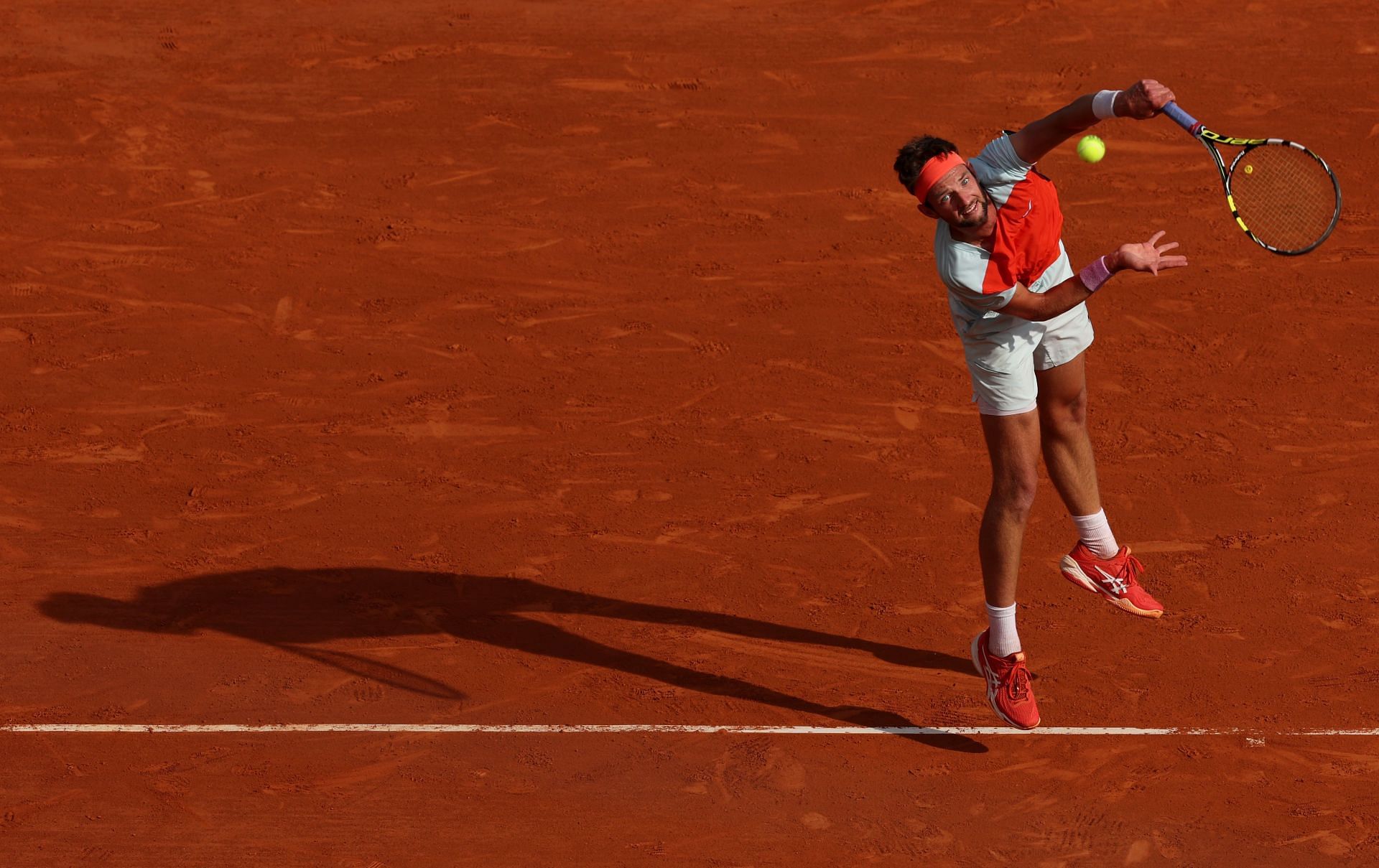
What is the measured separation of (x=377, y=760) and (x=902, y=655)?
7.53 ft

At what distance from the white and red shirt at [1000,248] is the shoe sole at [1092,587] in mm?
1240

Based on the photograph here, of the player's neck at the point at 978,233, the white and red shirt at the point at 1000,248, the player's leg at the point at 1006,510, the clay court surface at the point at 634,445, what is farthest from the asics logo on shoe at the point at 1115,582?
the player's neck at the point at 978,233

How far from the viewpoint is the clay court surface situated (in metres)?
5.72

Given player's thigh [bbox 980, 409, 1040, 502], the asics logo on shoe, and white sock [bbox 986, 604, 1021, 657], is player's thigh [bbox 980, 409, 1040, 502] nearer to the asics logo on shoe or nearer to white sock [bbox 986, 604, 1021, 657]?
white sock [bbox 986, 604, 1021, 657]

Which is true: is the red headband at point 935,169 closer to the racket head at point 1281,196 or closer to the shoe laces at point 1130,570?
the racket head at point 1281,196

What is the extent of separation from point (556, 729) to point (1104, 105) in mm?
3298

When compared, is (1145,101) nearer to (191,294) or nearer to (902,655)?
(902,655)

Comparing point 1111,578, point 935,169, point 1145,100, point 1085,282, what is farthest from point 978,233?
point 1111,578

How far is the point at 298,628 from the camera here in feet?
22.0

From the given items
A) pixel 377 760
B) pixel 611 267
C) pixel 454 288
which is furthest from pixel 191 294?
pixel 377 760

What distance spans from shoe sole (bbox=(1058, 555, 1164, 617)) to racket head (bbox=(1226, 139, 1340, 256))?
5.00 feet

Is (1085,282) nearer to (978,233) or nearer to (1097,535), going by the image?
(978,233)

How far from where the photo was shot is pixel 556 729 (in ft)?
20.0

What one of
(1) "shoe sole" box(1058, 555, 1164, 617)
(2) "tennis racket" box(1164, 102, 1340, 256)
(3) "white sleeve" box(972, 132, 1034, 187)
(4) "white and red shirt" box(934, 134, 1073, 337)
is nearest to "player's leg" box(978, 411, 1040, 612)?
(4) "white and red shirt" box(934, 134, 1073, 337)
